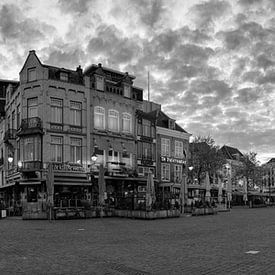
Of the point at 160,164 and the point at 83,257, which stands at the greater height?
the point at 160,164

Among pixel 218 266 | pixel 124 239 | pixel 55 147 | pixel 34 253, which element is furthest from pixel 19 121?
pixel 218 266

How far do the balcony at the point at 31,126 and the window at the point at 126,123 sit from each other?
10.2m

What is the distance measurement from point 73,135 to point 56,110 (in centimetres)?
289

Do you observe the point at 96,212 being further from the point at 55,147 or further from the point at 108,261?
the point at 108,261

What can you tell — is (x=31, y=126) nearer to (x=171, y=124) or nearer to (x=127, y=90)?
(x=127, y=90)

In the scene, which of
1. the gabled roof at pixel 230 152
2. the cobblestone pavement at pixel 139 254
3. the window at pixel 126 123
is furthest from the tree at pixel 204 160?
the cobblestone pavement at pixel 139 254

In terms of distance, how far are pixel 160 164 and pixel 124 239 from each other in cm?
3799

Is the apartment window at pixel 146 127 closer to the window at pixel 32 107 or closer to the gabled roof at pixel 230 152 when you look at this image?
the window at pixel 32 107

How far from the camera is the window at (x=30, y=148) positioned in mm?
40694

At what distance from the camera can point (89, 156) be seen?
143 feet

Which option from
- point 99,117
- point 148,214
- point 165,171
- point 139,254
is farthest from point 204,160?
point 139,254

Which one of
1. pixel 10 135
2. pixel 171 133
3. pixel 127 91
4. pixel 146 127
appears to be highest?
pixel 127 91

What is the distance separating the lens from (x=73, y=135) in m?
42.8

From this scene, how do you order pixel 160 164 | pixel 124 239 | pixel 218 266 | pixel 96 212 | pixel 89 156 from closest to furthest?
pixel 218 266 → pixel 124 239 → pixel 96 212 → pixel 89 156 → pixel 160 164
